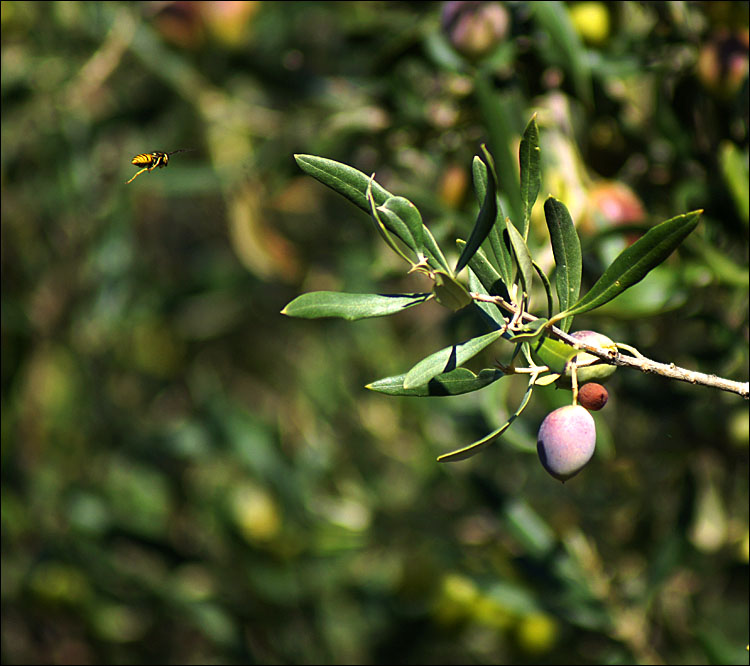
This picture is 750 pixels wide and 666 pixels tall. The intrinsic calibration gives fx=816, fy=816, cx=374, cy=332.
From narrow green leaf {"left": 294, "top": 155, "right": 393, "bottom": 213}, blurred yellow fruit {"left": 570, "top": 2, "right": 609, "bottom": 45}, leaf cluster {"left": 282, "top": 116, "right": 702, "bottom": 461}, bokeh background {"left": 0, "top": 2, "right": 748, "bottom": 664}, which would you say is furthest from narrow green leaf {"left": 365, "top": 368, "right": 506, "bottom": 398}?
blurred yellow fruit {"left": 570, "top": 2, "right": 609, "bottom": 45}

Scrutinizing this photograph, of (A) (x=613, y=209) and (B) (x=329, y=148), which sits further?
(B) (x=329, y=148)

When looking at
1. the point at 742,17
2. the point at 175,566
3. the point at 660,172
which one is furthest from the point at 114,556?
the point at 742,17

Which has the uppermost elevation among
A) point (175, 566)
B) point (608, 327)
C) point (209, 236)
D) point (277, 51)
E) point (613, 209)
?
point (277, 51)

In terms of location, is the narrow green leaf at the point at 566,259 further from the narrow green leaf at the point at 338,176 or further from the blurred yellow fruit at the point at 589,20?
the blurred yellow fruit at the point at 589,20

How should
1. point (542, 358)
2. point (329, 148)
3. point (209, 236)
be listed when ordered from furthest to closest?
point (209, 236) < point (329, 148) < point (542, 358)

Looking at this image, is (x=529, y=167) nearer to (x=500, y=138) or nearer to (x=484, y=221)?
(x=484, y=221)

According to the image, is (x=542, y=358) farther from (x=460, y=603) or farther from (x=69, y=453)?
(x=69, y=453)
